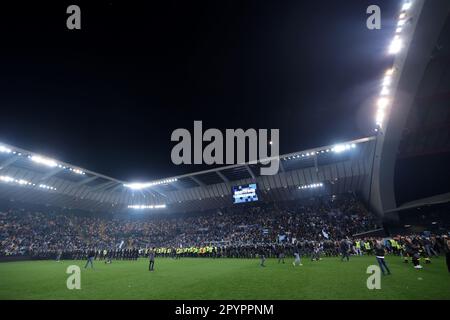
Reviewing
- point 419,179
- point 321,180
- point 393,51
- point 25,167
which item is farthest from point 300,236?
point 25,167

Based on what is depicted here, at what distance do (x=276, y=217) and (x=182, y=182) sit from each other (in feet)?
62.1

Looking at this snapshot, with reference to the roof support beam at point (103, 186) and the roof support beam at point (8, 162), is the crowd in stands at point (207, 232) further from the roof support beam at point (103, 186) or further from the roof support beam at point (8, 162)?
the roof support beam at point (8, 162)

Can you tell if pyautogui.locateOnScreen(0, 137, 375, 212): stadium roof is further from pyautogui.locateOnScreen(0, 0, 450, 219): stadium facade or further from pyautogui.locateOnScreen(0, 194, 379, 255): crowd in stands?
pyautogui.locateOnScreen(0, 194, 379, 255): crowd in stands

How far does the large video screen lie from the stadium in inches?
13.6

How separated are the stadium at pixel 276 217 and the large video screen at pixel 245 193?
35cm

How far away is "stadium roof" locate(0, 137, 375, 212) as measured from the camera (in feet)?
111

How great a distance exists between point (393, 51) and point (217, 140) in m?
16.2

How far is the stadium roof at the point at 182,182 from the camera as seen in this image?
34.0 metres

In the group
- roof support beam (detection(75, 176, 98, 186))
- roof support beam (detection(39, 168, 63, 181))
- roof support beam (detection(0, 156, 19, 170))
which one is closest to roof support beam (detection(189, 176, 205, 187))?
roof support beam (detection(75, 176, 98, 186))

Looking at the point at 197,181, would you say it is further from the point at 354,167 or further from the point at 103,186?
the point at 354,167

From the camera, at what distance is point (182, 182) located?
47.5 m

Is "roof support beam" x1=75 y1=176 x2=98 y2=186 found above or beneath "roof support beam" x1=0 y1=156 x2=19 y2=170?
beneath

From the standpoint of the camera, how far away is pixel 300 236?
111 feet
